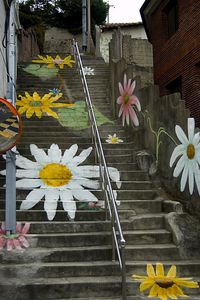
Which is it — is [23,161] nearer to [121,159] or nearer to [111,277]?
[121,159]

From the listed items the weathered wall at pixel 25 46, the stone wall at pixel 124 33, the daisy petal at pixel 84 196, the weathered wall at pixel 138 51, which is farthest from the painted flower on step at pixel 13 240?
the stone wall at pixel 124 33

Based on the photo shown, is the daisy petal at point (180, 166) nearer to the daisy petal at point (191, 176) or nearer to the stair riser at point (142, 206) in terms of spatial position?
the daisy petal at point (191, 176)

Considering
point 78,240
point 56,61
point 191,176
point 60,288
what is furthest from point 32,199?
point 56,61

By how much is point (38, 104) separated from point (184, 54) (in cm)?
452

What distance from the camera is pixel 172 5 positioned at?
14.3 m

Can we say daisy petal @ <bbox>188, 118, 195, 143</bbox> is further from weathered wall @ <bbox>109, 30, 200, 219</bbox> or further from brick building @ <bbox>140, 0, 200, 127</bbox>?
brick building @ <bbox>140, 0, 200, 127</bbox>

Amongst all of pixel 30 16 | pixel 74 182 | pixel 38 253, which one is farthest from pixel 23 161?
pixel 30 16

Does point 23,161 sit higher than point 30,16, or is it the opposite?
point 30,16

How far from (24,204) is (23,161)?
56.8 inches

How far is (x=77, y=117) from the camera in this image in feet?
38.2

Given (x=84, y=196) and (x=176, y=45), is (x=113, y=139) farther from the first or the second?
(x=176, y=45)

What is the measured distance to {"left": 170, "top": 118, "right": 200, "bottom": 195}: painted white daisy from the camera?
7.51 metres

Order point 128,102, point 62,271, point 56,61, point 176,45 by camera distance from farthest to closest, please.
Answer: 1. point 56,61
2. point 176,45
3. point 128,102
4. point 62,271

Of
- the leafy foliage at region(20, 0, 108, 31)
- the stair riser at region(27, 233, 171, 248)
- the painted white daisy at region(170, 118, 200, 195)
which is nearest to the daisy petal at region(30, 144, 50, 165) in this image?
the stair riser at region(27, 233, 171, 248)
